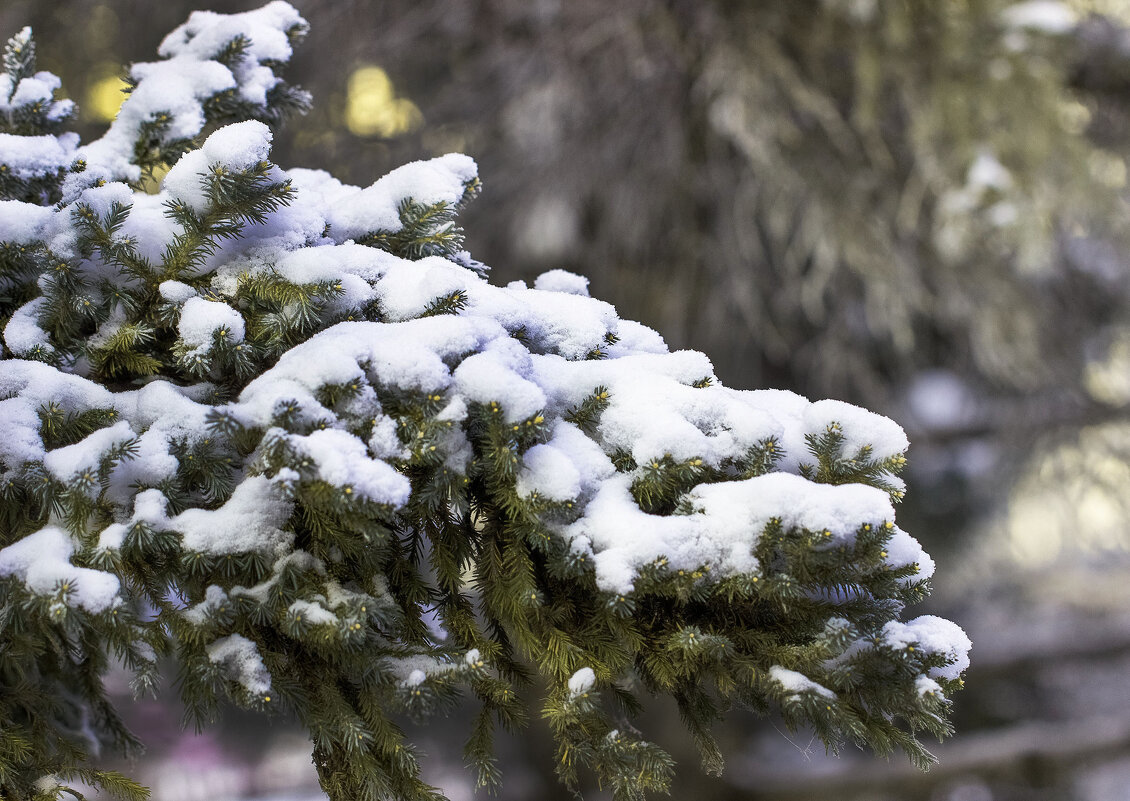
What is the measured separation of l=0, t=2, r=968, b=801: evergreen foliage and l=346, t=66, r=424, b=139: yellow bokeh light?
386 cm

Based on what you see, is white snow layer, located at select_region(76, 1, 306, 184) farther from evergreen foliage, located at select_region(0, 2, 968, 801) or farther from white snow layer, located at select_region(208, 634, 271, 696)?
white snow layer, located at select_region(208, 634, 271, 696)

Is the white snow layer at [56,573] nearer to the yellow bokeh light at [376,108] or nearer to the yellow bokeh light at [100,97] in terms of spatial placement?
the yellow bokeh light at [376,108]

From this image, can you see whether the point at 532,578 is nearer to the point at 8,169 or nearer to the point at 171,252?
the point at 171,252

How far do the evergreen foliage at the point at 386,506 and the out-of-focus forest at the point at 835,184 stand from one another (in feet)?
10.6

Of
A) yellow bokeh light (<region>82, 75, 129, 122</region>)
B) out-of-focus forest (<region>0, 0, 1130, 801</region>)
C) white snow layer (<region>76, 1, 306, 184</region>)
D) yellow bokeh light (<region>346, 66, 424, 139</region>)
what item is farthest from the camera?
yellow bokeh light (<region>346, 66, 424, 139</region>)

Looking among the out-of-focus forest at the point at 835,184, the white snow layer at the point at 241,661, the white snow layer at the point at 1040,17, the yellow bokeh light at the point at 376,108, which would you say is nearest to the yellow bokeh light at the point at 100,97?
the out-of-focus forest at the point at 835,184

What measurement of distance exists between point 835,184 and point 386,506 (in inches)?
163

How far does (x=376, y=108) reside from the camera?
525 cm

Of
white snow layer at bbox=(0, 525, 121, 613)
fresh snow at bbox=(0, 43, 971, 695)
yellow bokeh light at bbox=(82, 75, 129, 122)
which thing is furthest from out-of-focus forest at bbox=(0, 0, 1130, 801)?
white snow layer at bbox=(0, 525, 121, 613)

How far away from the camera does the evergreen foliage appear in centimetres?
115

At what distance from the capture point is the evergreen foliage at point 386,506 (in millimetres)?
1150

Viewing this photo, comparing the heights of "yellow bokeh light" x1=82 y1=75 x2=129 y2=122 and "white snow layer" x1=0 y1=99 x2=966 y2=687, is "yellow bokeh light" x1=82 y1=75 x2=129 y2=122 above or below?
below

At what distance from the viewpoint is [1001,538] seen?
22.1 ft

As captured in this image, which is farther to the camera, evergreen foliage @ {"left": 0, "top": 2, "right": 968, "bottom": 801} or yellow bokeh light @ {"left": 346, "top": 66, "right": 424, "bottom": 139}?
yellow bokeh light @ {"left": 346, "top": 66, "right": 424, "bottom": 139}
